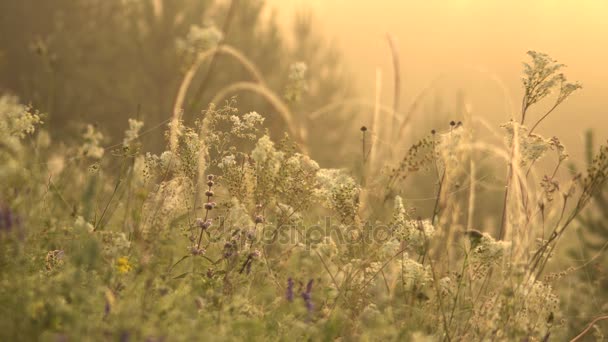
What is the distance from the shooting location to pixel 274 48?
27172 millimetres

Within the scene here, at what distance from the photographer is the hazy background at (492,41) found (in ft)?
338

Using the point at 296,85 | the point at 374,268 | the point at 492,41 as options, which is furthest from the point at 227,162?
the point at 492,41

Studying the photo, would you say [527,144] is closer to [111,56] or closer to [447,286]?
[447,286]

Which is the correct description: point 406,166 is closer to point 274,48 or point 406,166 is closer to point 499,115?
point 274,48

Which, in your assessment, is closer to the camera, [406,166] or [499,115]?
[406,166]

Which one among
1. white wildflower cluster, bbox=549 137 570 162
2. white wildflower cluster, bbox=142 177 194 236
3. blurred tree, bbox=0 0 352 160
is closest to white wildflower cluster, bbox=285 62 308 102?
white wildflower cluster, bbox=142 177 194 236

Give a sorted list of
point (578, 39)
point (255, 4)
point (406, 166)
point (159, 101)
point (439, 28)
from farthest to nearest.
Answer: point (439, 28), point (578, 39), point (255, 4), point (159, 101), point (406, 166)

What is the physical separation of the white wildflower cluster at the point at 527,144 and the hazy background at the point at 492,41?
85.8 m

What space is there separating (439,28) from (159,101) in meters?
112

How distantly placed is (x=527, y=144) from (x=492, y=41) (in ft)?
371

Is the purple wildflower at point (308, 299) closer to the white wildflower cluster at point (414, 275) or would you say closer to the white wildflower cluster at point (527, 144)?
the white wildflower cluster at point (414, 275)

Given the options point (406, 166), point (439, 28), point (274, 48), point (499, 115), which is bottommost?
point (406, 166)

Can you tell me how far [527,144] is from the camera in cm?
361

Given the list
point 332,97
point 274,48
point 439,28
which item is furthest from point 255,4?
point 439,28
